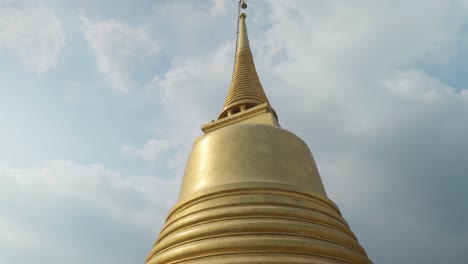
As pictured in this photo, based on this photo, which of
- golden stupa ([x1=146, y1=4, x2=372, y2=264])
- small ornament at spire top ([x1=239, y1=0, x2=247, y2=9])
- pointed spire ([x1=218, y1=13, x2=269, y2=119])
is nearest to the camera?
golden stupa ([x1=146, y1=4, x2=372, y2=264])

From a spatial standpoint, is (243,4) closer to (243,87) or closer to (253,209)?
(243,87)

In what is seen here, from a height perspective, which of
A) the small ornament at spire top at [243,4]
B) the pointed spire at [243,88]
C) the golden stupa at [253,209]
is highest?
the small ornament at spire top at [243,4]

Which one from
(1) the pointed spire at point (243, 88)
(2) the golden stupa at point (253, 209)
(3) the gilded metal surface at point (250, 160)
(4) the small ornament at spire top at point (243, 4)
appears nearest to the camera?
(2) the golden stupa at point (253, 209)

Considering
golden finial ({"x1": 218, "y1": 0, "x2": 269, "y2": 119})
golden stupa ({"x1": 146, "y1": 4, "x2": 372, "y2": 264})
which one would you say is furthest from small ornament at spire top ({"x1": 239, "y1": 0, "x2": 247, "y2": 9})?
golden stupa ({"x1": 146, "y1": 4, "x2": 372, "y2": 264})

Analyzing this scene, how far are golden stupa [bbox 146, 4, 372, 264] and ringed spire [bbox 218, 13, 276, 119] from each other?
2.62 meters

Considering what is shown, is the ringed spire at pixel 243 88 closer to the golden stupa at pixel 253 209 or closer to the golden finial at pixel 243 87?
the golden finial at pixel 243 87

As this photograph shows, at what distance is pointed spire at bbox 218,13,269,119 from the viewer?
27.4ft

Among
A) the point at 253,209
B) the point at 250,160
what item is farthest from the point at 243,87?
the point at 253,209

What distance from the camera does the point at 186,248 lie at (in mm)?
3816

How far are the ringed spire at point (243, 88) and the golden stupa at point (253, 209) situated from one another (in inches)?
103

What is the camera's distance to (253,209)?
404cm

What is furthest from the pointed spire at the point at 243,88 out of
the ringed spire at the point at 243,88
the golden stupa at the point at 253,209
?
the golden stupa at the point at 253,209

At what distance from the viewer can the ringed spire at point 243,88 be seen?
8359mm

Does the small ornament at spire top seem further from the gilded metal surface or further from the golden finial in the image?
the gilded metal surface
